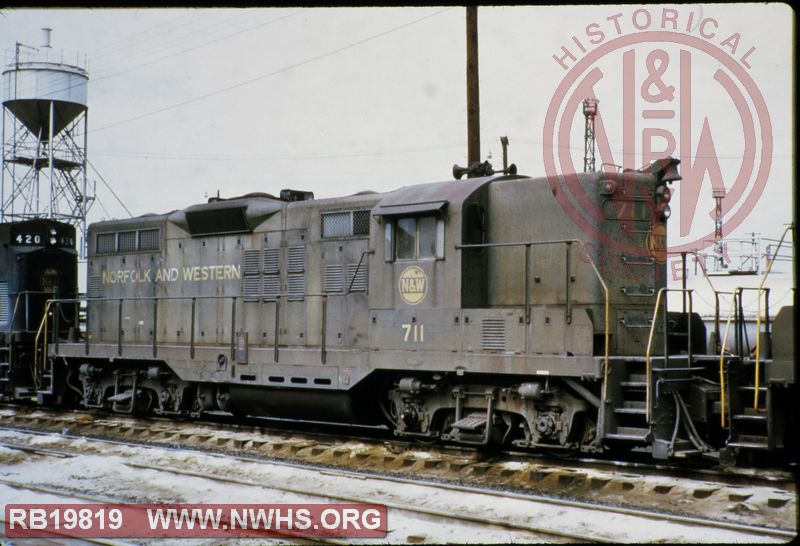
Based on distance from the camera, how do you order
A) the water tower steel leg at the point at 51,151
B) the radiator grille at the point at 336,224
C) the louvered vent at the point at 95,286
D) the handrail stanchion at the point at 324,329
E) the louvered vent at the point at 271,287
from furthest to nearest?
the water tower steel leg at the point at 51,151
the louvered vent at the point at 95,286
the louvered vent at the point at 271,287
the radiator grille at the point at 336,224
the handrail stanchion at the point at 324,329

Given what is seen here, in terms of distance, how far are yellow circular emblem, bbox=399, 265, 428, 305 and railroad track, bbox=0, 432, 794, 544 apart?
2.52 meters

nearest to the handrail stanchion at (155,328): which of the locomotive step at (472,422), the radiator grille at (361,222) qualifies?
the radiator grille at (361,222)

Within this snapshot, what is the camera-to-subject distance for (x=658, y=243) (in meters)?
10.4

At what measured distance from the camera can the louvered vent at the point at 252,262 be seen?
13.3 m

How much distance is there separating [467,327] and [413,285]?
0.99 m

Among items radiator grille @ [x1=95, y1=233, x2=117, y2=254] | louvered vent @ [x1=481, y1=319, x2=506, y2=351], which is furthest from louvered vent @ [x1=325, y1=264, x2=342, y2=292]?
radiator grille @ [x1=95, y1=233, x2=117, y2=254]

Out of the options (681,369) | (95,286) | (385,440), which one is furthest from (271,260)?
(681,369)

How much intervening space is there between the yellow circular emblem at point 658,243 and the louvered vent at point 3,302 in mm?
13758

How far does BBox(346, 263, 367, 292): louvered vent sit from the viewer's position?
11.8 m

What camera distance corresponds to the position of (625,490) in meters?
8.45

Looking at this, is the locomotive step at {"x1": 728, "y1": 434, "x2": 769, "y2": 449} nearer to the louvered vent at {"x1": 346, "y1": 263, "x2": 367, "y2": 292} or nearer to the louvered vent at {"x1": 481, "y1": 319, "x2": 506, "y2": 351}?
the louvered vent at {"x1": 481, "y1": 319, "x2": 506, "y2": 351}

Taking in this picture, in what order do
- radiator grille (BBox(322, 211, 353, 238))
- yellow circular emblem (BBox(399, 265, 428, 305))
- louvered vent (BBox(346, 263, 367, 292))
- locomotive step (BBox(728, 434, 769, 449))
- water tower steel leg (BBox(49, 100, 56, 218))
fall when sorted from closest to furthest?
locomotive step (BBox(728, 434, 769, 449))
yellow circular emblem (BBox(399, 265, 428, 305))
louvered vent (BBox(346, 263, 367, 292))
radiator grille (BBox(322, 211, 353, 238))
water tower steel leg (BBox(49, 100, 56, 218))

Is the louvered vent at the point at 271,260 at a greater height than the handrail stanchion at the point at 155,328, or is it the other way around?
the louvered vent at the point at 271,260

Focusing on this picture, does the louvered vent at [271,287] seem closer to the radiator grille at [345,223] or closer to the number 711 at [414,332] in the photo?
the radiator grille at [345,223]
